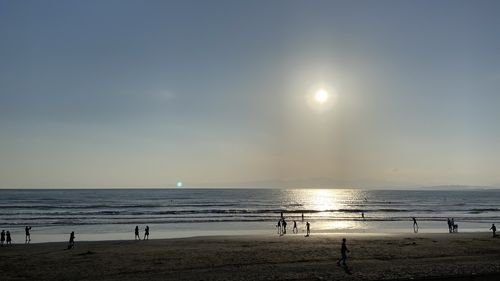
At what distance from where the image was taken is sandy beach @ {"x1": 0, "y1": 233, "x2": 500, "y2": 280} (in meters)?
20.8

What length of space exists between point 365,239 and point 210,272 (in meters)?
17.7

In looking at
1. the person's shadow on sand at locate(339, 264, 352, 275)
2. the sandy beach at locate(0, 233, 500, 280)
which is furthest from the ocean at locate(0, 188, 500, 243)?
the person's shadow on sand at locate(339, 264, 352, 275)

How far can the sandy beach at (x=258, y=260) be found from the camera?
68.2 ft

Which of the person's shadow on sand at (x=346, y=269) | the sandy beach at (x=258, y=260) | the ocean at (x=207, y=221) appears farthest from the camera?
the ocean at (x=207, y=221)

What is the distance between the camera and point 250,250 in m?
29.4

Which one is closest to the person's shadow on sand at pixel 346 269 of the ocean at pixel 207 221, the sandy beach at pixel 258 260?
the sandy beach at pixel 258 260

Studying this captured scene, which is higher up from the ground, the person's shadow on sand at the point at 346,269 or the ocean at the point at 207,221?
the ocean at the point at 207,221

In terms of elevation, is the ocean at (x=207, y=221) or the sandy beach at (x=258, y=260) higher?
the ocean at (x=207, y=221)

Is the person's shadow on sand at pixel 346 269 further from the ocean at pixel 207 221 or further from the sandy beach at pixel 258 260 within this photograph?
the ocean at pixel 207 221

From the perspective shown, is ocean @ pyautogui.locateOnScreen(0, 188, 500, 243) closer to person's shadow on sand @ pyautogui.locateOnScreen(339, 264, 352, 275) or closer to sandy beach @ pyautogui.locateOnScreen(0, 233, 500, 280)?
sandy beach @ pyautogui.locateOnScreen(0, 233, 500, 280)

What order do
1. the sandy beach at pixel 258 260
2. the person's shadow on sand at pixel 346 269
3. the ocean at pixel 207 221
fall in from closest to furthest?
the sandy beach at pixel 258 260 < the person's shadow on sand at pixel 346 269 < the ocean at pixel 207 221

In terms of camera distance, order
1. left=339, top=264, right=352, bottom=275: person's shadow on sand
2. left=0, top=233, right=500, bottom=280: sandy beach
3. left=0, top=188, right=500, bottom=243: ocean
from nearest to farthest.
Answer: left=0, top=233, right=500, bottom=280: sandy beach → left=339, top=264, right=352, bottom=275: person's shadow on sand → left=0, top=188, right=500, bottom=243: ocean

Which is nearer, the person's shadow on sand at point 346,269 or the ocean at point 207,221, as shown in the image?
the person's shadow on sand at point 346,269

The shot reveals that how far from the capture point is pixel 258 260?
2522 cm
